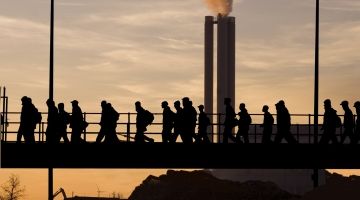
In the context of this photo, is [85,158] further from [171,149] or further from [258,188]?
[258,188]

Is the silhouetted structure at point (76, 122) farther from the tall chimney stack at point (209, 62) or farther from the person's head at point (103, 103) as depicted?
the tall chimney stack at point (209, 62)

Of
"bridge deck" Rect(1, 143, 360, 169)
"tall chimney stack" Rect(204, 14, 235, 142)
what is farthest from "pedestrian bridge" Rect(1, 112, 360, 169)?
"tall chimney stack" Rect(204, 14, 235, 142)

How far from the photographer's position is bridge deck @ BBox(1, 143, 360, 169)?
1281 inches

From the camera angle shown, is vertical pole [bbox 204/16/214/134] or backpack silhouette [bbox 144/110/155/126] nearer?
backpack silhouette [bbox 144/110/155/126]

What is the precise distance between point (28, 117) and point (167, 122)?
4165 mm

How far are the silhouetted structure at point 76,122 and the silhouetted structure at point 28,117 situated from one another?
3.49 feet

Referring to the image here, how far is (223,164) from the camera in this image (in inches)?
1314

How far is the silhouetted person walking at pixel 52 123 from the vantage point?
32.3 metres

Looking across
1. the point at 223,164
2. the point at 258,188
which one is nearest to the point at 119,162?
the point at 223,164

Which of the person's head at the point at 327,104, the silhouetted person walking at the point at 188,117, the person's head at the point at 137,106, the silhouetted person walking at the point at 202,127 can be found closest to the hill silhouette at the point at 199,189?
the person's head at the point at 327,104

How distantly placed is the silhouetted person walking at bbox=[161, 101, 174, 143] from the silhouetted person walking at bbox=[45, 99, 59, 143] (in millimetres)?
3226

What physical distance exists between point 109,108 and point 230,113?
12.2 feet

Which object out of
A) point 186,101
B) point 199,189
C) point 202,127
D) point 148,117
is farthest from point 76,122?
point 199,189

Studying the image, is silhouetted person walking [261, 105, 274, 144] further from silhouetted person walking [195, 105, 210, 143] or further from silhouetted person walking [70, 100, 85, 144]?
silhouetted person walking [70, 100, 85, 144]
